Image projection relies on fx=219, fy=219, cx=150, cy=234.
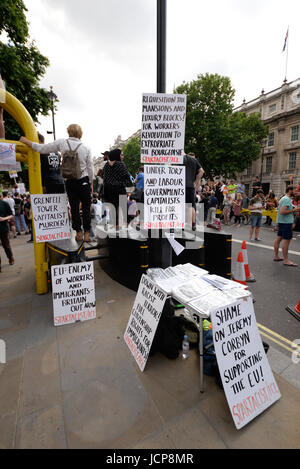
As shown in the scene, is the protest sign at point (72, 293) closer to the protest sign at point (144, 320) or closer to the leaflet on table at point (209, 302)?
the protest sign at point (144, 320)

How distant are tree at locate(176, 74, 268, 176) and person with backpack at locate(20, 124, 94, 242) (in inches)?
1056

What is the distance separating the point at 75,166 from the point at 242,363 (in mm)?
3543

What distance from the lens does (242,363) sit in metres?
1.97

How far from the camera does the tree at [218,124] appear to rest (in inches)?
1069

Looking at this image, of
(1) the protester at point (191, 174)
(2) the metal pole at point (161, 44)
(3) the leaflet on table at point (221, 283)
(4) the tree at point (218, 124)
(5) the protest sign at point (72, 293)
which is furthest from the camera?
(4) the tree at point (218, 124)

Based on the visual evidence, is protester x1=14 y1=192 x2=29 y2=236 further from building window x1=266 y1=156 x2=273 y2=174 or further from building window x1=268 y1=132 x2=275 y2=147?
building window x1=268 y1=132 x2=275 y2=147

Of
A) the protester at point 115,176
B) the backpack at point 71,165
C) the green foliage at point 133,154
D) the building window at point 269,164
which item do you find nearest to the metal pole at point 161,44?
the backpack at point 71,165

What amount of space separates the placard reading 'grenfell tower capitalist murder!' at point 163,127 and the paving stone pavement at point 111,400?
2.46m

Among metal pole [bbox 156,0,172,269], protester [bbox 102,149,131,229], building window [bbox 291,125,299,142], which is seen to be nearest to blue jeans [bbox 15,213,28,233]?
protester [bbox 102,149,131,229]

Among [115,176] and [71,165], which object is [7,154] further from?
[115,176]

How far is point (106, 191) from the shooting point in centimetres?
483
